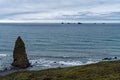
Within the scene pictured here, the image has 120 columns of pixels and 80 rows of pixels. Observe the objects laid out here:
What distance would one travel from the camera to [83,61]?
93562 mm

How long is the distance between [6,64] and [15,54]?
4456 millimetres

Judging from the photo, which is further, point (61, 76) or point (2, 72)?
point (2, 72)

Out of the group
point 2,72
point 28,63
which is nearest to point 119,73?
point 2,72

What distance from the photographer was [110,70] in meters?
51.2

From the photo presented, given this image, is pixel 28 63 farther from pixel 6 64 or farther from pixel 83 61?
pixel 83 61

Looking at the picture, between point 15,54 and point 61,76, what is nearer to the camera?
point 61,76

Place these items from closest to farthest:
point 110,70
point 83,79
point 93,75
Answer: point 83,79, point 93,75, point 110,70

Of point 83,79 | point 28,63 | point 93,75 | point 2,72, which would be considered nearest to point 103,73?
point 93,75

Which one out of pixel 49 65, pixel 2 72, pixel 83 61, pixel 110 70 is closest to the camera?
pixel 110 70

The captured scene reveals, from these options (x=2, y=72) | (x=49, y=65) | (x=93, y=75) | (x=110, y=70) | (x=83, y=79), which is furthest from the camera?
(x=49, y=65)

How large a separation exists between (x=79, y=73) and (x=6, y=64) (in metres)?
44.3

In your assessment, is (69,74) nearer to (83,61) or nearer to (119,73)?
(119,73)

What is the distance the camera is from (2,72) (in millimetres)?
75938

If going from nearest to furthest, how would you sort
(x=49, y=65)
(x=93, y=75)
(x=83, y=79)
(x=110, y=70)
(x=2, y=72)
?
(x=83, y=79)
(x=93, y=75)
(x=110, y=70)
(x=2, y=72)
(x=49, y=65)
